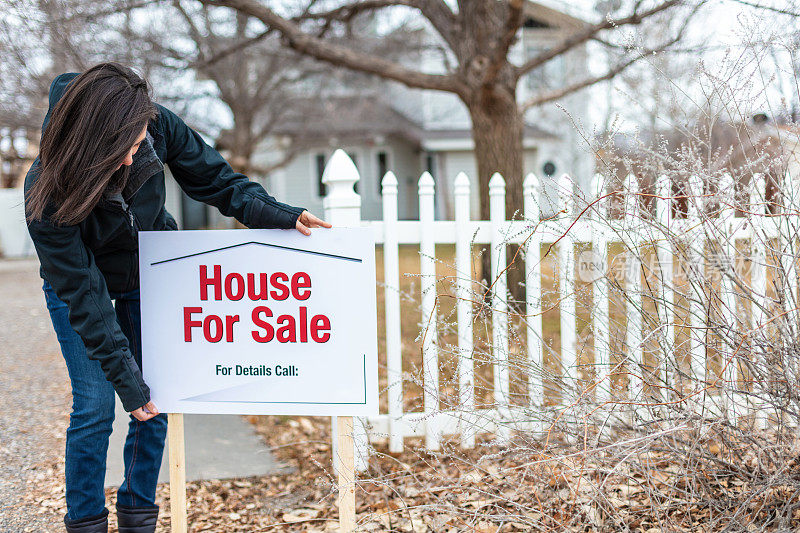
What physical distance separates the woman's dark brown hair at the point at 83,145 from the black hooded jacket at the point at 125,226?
82mm

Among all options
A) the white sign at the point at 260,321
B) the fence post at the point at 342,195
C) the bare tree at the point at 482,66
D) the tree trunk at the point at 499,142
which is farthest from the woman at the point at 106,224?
the tree trunk at the point at 499,142

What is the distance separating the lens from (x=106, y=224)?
2.47 m

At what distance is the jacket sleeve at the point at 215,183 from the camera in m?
2.59

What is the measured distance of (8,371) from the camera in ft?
20.0

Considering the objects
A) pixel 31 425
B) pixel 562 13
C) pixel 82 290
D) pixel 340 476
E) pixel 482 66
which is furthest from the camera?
pixel 562 13

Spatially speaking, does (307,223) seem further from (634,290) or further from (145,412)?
(634,290)

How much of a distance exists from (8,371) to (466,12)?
16.3 ft

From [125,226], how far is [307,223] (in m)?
0.64

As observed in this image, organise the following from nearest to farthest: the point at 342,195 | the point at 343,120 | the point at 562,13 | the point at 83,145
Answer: the point at 83,145, the point at 342,195, the point at 562,13, the point at 343,120

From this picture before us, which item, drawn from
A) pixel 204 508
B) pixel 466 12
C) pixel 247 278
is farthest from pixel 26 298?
pixel 247 278

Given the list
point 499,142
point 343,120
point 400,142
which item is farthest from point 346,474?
point 400,142

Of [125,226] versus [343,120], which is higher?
[343,120]

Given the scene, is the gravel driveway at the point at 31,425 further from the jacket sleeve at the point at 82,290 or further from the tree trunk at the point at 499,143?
the tree trunk at the point at 499,143

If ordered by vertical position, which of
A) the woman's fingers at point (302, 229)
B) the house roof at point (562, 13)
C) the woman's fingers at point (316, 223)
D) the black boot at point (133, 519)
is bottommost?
the black boot at point (133, 519)
